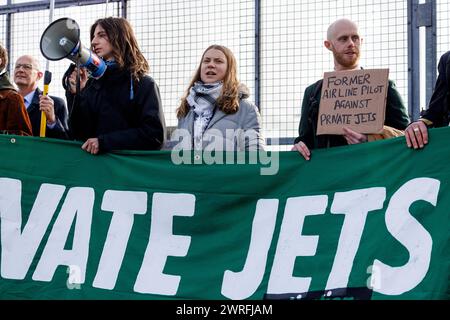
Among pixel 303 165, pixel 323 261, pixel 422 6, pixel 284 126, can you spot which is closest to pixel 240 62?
pixel 284 126

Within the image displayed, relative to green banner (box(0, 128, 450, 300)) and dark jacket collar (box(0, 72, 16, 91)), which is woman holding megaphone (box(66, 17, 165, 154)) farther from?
dark jacket collar (box(0, 72, 16, 91))

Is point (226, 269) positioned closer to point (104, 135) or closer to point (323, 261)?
point (323, 261)

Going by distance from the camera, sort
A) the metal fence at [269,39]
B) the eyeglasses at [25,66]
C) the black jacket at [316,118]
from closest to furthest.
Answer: the black jacket at [316,118]
the metal fence at [269,39]
the eyeglasses at [25,66]

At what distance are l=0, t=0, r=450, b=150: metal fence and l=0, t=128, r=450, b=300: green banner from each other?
120 cm

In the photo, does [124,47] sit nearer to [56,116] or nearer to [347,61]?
[56,116]

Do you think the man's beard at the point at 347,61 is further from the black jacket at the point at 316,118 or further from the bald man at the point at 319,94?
the black jacket at the point at 316,118

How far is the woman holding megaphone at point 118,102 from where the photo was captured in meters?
5.55

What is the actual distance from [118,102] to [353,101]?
5.13 ft

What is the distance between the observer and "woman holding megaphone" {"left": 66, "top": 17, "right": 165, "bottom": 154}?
5547 mm

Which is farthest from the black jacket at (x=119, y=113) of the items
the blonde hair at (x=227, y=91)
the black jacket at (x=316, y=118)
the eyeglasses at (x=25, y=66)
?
the eyeglasses at (x=25, y=66)

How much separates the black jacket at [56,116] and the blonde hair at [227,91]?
1042 mm

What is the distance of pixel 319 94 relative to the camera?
5.38 m

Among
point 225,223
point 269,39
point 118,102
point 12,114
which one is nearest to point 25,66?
point 12,114

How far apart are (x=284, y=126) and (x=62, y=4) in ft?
7.68
